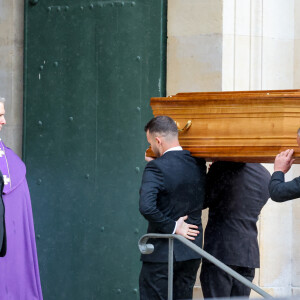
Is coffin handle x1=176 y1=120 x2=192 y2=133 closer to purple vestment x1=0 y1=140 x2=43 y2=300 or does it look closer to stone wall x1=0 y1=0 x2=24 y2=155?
purple vestment x1=0 y1=140 x2=43 y2=300

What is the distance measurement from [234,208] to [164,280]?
0.79 meters

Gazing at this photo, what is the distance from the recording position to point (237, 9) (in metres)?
8.70

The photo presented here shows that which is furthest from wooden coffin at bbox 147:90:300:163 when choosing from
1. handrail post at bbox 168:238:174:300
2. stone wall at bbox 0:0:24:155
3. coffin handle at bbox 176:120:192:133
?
stone wall at bbox 0:0:24:155

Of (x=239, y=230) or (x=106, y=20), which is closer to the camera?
(x=239, y=230)

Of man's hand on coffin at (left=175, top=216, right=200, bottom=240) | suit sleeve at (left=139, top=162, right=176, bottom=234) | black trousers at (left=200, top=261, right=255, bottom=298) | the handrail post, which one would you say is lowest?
black trousers at (left=200, top=261, right=255, bottom=298)

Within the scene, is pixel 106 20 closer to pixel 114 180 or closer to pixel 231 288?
pixel 114 180

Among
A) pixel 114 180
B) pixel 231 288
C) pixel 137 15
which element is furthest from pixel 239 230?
pixel 137 15

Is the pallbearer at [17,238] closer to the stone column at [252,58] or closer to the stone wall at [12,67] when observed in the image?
the stone wall at [12,67]

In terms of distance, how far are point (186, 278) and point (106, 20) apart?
117 inches

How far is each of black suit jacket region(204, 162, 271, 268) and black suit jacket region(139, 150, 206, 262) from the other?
0.29m

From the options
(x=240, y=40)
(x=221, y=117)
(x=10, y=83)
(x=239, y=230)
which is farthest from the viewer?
(x=10, y=83)

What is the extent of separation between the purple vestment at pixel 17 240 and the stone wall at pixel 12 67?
1178 mm

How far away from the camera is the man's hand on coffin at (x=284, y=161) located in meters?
6.53

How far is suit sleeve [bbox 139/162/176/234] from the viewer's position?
657 centimetres
